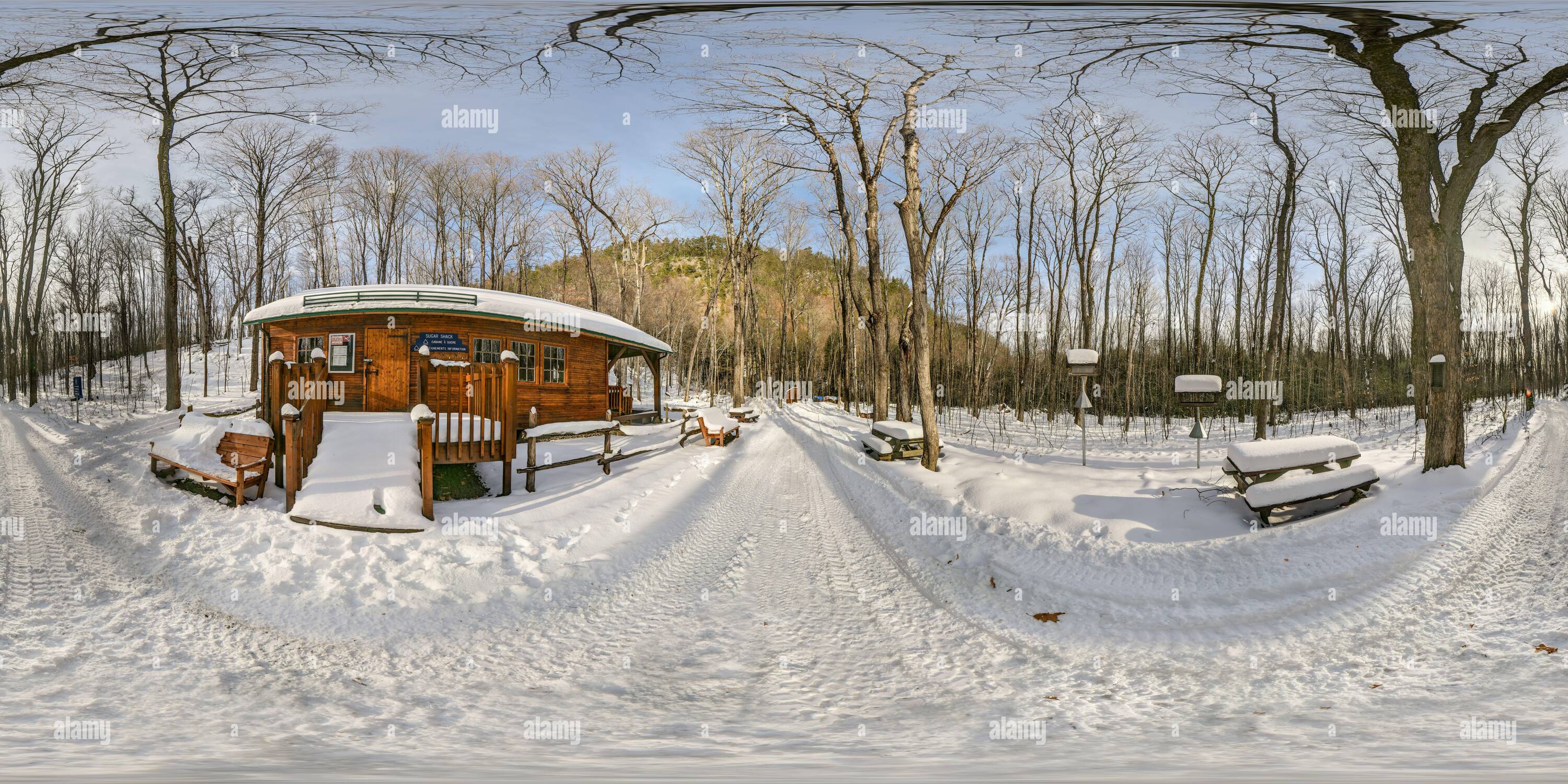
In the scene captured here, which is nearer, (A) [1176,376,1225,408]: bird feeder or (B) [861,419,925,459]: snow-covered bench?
(A) [1176,376,1225,408]: bird feeder

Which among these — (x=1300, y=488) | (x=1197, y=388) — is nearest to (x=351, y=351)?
(x=1197, y=388)

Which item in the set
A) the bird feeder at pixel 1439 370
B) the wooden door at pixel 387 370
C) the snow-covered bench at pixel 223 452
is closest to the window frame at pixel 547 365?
the wooden door at pixel 387 370

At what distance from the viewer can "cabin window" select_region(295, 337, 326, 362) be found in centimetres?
996

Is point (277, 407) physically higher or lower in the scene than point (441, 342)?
lower

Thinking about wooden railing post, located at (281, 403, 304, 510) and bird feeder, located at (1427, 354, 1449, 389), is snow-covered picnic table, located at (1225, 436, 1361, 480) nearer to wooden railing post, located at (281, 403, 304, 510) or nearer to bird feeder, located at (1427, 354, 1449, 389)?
bird feeder, located at (1427, 354, 1449, 389)

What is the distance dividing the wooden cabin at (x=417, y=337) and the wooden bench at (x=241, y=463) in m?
2.72

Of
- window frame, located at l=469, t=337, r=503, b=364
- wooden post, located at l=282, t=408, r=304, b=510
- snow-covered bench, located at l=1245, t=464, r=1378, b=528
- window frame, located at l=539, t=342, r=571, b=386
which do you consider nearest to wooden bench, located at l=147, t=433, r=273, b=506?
wooden post, located at l=282, t=408, r=304, b=510

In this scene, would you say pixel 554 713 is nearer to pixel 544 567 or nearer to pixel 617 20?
pixel 544 567

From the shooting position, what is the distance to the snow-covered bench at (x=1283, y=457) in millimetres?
4703

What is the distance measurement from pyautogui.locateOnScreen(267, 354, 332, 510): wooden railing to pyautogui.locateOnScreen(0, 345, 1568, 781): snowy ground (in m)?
0.51

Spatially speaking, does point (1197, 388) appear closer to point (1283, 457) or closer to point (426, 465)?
point (1283, 457)

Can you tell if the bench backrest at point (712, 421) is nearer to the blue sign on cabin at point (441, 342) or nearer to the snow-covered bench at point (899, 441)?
the snow-covered bench at point (899, 441)

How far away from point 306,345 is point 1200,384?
14.3 m

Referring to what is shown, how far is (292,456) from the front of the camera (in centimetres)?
480
